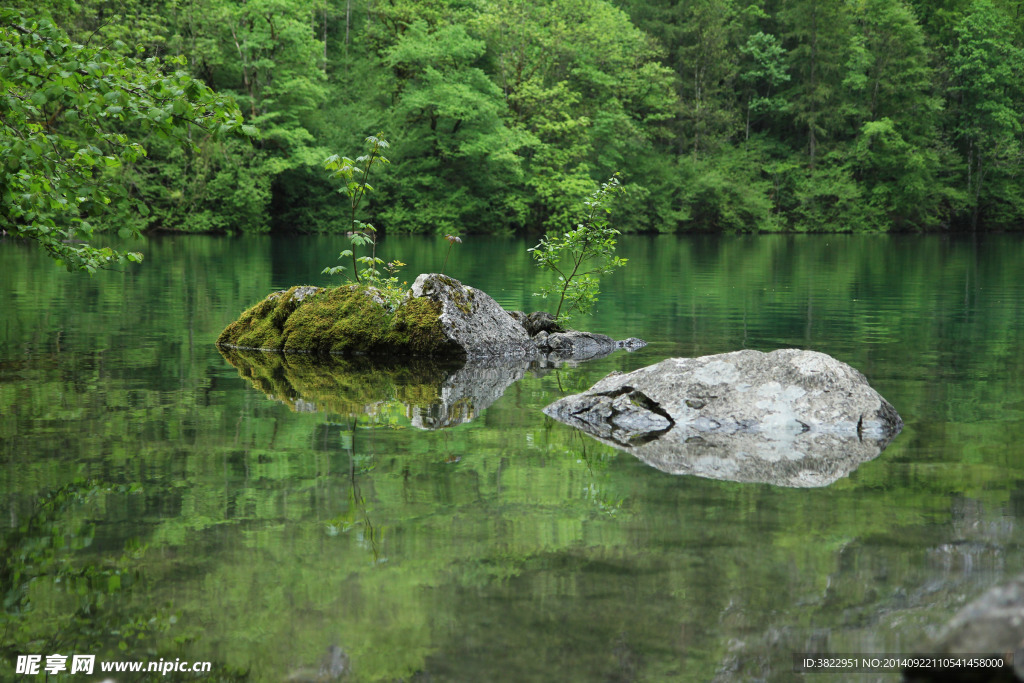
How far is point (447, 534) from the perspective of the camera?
14.8 feet

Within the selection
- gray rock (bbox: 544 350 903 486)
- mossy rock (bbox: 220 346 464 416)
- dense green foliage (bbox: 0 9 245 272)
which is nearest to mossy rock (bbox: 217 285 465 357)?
mossy rock (bbox: 220 346 464 416)

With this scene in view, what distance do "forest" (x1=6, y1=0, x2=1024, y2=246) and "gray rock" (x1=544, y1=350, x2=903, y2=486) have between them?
116 ft

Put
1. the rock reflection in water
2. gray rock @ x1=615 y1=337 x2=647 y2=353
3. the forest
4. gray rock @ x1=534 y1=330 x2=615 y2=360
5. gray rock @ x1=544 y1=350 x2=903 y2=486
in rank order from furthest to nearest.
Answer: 1. the forest
2. gray rock @ x1=615 y1=337 x2=647 y2=353
3. gray rock @ x1=534 y1=330 x2=615 y2=360
4. the rock reflection in water
5. gray rock @ x1=544 y1=350 x2=903 y2=486

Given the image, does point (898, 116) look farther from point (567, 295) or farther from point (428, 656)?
point (428, 656)

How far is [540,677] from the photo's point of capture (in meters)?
3.12

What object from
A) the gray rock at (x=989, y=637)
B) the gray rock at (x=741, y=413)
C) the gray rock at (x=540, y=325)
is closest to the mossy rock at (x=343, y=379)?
the gray rock at (x=741, y=413)

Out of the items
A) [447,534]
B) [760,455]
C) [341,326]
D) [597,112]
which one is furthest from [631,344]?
Answer: [597,112]

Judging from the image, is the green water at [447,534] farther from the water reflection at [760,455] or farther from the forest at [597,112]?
the forest at [597,112]

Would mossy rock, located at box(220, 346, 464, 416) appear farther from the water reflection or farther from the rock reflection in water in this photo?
the water reflection

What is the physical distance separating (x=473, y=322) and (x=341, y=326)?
164cm

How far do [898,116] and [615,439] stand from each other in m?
58.6

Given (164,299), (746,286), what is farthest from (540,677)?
(746,286)

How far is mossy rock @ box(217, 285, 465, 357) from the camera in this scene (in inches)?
429

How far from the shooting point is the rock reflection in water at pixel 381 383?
304 inches
